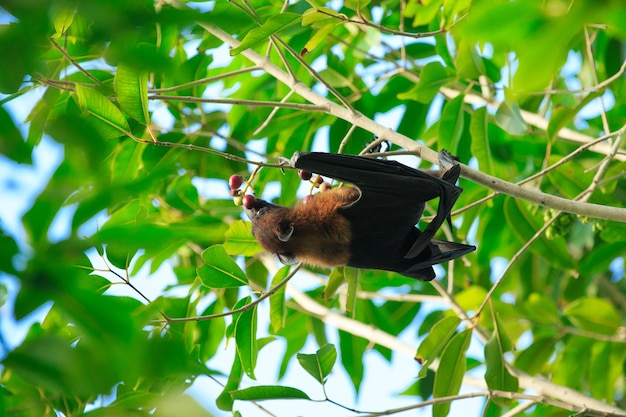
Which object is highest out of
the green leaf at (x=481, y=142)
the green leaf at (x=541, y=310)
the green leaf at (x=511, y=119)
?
the green leaf at (x=511, y=119)

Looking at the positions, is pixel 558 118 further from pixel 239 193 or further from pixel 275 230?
pixel 239 193

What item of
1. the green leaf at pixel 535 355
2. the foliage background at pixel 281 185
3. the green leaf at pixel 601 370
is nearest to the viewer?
the foliage background at pixel 281 185

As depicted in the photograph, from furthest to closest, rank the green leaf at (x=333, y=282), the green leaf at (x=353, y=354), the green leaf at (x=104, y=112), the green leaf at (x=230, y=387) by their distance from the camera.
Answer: the green leaf at (x=353, y=354)
the green leaf at (x=333, y=282)
the green leaf at (x=230, y=387)
the green leaf at (x=104, y=112)

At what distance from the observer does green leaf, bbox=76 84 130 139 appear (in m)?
3.06

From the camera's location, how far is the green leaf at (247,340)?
10.9 feet

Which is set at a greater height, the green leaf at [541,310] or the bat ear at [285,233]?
the bat ear at [285,233]

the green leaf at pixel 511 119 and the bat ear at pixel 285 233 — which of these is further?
the green leaf at pixel 511 119

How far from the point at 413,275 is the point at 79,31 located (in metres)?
2.20

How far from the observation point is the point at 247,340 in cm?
334

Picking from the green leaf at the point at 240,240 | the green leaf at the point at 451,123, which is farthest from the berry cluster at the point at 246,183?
the green leaf at the point at 451,123

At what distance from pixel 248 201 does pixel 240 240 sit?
33cm

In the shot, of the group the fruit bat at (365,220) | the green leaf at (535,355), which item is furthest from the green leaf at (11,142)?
the green leaf at (535,355)

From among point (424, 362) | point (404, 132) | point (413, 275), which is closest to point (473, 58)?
point (404, 132)

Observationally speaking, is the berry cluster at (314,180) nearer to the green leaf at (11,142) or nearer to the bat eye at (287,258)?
the bat eye at (287,258)
